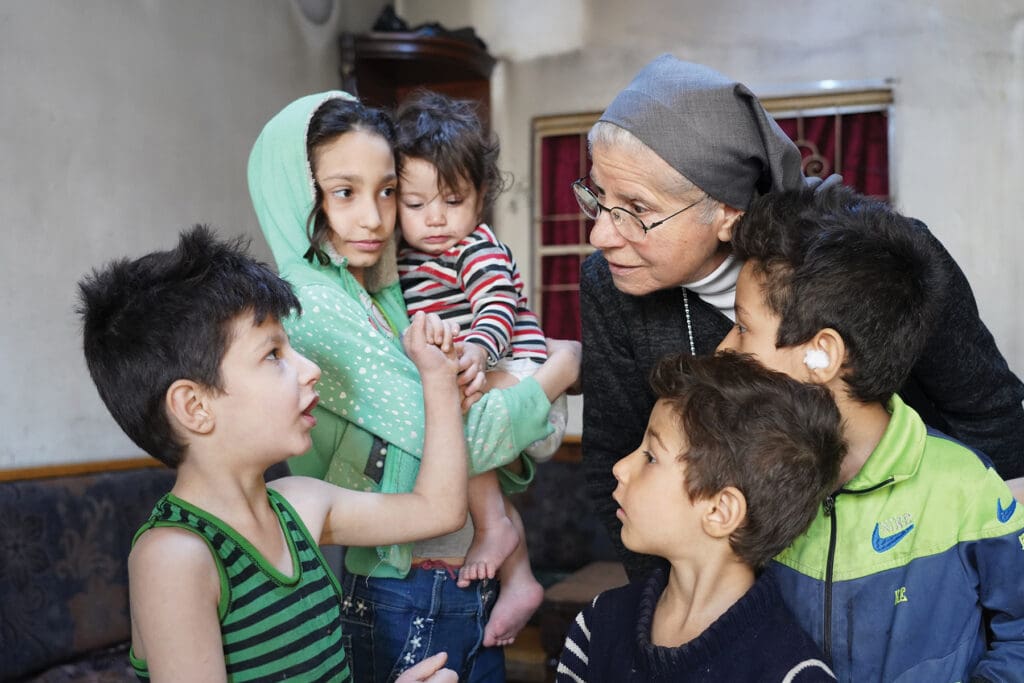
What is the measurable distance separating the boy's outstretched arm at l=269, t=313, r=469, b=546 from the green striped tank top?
10cm

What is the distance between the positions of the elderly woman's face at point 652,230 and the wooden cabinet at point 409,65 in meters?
3.58

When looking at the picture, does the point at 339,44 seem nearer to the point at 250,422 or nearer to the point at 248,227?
the point at 248,227

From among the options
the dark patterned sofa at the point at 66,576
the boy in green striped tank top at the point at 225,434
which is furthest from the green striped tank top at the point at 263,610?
the dark patterned sofa at the point at 66,576

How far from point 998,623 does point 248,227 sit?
396 centimetres

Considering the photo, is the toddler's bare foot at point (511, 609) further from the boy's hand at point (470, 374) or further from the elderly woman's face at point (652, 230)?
the elderly woman's face at point (652, 230)

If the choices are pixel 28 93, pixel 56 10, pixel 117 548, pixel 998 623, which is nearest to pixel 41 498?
pixel 117 548

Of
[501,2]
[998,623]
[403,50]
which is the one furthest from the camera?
[501,2]

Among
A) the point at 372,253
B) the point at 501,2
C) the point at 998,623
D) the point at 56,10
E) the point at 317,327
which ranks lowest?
the point at 998,623

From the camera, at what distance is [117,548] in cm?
342

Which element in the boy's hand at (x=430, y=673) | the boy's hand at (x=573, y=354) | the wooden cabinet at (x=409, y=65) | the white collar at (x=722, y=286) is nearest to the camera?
the boy's hand at (x=430, y=673)

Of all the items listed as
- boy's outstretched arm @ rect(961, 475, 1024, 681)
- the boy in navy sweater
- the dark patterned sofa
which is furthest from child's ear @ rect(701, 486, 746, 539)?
Result: the dark patterned sofa

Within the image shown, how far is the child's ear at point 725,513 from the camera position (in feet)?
4.82

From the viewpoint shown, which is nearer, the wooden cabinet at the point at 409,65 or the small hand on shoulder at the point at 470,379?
the small hand on shoulder at the point at 470,379

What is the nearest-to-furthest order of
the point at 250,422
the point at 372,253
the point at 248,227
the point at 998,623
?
the point at 250,422
the point at 998,623
the point at 372,253
the point at 248,227
